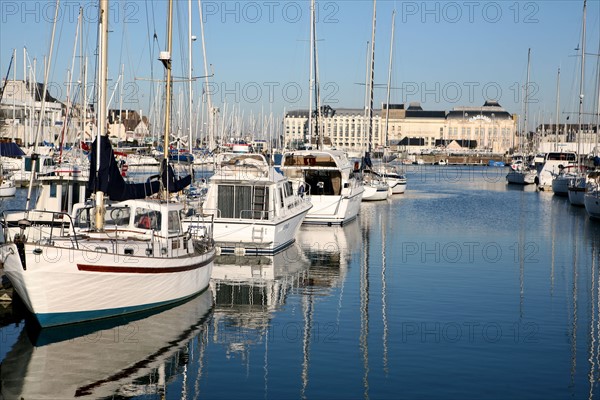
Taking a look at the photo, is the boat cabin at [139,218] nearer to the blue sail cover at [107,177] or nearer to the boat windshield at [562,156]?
the blue sail cover at [107,177]

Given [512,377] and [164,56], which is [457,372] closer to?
[512,377]

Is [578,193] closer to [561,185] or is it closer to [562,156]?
[561,185]

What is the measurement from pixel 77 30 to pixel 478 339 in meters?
39.0

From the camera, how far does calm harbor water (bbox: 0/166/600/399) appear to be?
51.1 ft

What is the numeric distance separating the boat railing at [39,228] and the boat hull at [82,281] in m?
0.52

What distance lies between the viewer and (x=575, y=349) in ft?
61.0

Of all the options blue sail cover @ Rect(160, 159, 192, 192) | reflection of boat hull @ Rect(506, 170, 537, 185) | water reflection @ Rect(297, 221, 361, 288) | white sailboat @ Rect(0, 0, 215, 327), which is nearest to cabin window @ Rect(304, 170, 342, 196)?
water reflection @ Rect(297, 221, 361, 288)

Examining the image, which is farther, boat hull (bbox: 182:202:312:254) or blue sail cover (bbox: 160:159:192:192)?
boat hull (bbox: 182:202:312:254)

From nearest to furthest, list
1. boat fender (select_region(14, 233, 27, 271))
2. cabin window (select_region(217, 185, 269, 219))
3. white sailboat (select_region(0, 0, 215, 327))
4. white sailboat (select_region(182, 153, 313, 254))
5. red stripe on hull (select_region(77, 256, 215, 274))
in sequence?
boat fender (select_region(14, 233, 27, 271))
white sailboat (select_region(0, 0, 215, 327))
red stripe on hull (select_region(77, 256, 215, 274))
white sailboat (select_region(182, 153, 313, 254))
cabin window (select_region(217, 185, 269, 219))

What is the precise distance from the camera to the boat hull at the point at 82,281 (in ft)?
57.8

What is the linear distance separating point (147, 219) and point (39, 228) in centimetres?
298

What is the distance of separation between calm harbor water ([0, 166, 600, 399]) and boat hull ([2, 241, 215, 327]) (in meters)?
0.41

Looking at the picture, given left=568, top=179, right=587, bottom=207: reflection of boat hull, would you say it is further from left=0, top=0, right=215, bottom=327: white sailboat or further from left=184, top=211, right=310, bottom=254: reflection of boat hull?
left=0, top=0, right=215, bottom=327: white sailboat

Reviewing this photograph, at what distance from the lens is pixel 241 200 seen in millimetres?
31266
